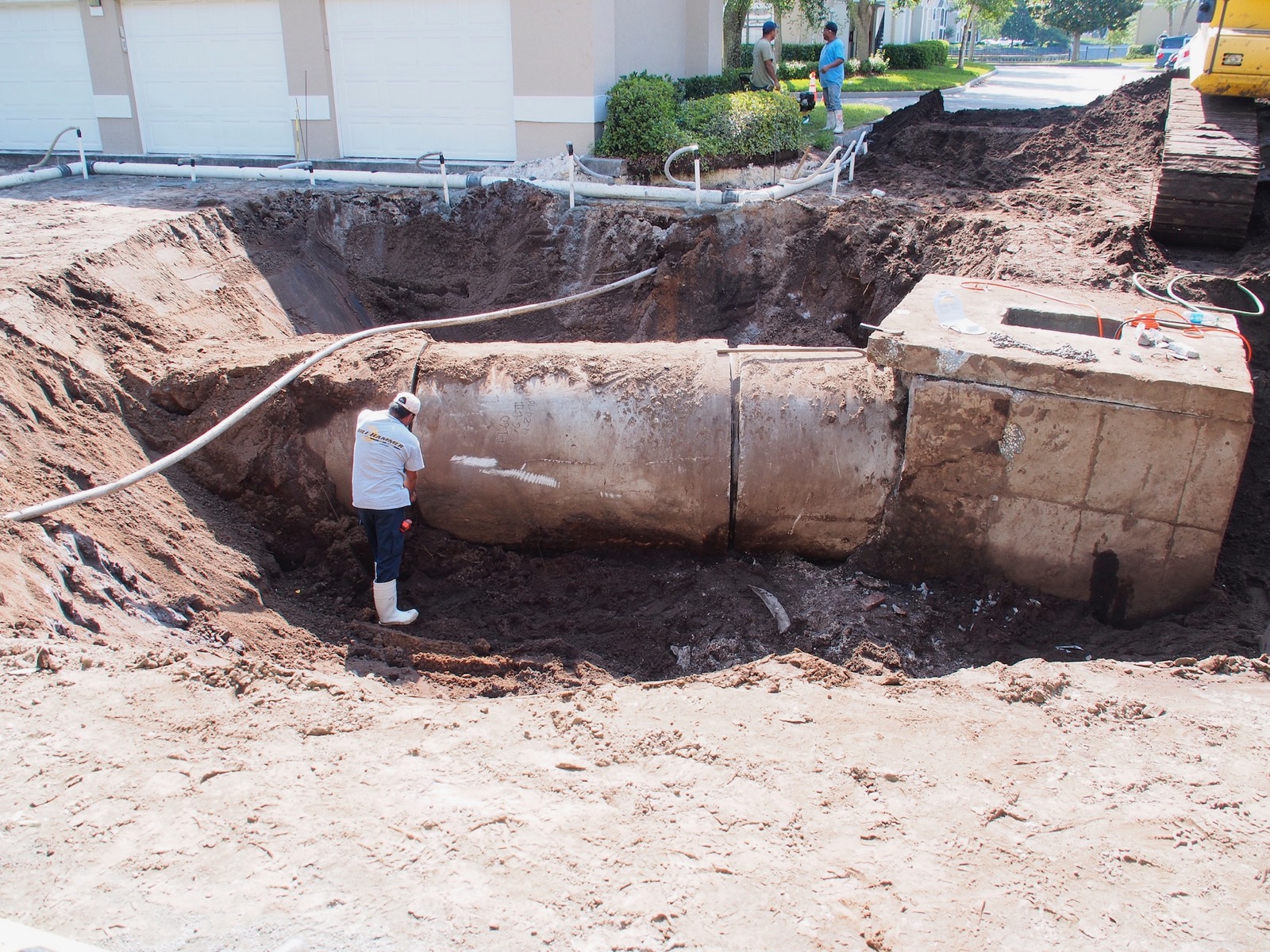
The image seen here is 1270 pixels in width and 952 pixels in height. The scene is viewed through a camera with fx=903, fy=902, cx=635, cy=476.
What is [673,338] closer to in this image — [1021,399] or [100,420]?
[1021,399]

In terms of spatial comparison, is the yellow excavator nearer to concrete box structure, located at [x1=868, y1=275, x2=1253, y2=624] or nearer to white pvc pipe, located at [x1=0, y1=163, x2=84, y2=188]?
concrete box structure, located at [x1=868, y1=275, x2=1253, y2=624]

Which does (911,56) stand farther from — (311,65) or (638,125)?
(311,65)

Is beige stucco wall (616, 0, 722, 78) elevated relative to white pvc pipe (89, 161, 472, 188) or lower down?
elevated

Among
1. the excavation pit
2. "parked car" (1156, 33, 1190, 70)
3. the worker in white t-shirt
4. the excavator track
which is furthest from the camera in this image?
"parked car" (1156, 33, 1190, 70)

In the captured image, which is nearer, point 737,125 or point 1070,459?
point 1070,459

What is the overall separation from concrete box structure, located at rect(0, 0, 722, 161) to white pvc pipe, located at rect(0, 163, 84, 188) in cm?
239

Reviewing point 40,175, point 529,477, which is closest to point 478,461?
point 529,477

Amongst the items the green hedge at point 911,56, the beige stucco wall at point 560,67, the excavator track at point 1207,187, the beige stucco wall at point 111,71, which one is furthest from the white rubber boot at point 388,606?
the green hedge at point 911,56

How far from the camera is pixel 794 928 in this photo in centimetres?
277

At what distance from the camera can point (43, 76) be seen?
14.9 metres

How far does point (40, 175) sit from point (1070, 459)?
12.8m

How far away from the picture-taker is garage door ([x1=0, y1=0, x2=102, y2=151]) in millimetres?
14539

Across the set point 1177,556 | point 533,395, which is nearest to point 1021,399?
point 1177,556

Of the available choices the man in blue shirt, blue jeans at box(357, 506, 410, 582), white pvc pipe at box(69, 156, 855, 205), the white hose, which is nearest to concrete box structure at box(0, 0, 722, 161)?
white pvc pipe at box(69, 156, 855, 205)
